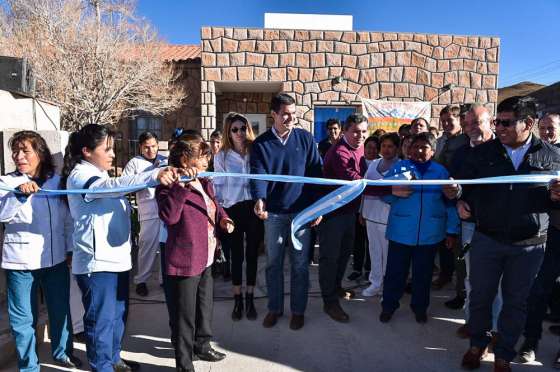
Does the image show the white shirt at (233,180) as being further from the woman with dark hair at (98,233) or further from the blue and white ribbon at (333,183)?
the woman with dark hair at (98,233)

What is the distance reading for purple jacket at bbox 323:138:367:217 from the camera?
11.9 feet

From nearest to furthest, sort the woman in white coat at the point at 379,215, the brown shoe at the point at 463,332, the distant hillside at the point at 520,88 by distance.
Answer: the brown shoe at the point at 463,332, the woman in white coat at the point at 379,215, the distant hillside at the point at 520,88

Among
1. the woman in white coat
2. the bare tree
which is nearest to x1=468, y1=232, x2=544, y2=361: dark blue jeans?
the woman in white coat

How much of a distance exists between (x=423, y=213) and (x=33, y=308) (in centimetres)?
316

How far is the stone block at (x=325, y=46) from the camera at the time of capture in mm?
10031

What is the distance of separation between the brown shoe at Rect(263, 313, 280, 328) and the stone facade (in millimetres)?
7131

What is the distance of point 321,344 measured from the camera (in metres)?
3.28

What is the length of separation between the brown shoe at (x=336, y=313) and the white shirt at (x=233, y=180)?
4.27ft

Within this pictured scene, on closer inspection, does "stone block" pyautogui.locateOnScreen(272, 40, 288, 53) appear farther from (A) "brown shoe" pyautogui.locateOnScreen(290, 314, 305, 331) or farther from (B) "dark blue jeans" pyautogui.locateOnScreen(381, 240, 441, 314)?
(A) "brown shoe" pyautogui.locateOnScreen(290, 314, 305, 331)

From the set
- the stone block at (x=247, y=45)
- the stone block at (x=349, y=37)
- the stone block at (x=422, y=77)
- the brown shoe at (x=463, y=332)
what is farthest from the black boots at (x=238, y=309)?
the stone block at (x=422, y=77)

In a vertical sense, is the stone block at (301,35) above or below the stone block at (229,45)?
above

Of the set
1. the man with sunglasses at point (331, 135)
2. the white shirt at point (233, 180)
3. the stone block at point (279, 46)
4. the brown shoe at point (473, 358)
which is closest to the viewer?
the brown shoe at point (473, 358)

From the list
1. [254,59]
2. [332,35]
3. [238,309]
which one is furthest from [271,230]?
[332,35]

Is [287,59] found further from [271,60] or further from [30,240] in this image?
[30,240]
